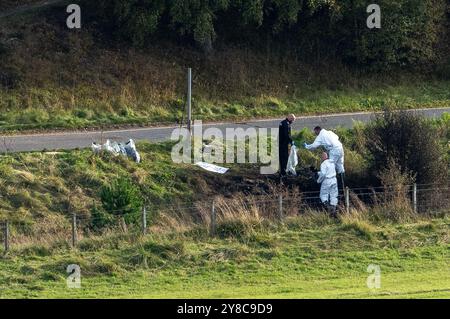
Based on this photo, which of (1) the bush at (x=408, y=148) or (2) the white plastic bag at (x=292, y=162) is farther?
(2) the white plastic bag at (x=292, y=162)

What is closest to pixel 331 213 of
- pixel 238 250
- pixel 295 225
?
pixel 295 225

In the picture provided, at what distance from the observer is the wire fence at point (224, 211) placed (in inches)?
1149

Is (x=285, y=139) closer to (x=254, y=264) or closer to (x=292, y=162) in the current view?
(x=292, y=162)

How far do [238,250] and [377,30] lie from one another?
20.7 m

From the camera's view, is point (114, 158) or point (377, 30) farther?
point (377, 30)

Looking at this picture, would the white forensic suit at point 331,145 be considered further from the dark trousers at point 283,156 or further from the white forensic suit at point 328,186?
the dark trousers at point 283,156

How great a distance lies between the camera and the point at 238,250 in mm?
27500

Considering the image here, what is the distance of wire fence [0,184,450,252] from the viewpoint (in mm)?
29188

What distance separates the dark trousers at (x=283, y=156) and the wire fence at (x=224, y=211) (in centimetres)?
130

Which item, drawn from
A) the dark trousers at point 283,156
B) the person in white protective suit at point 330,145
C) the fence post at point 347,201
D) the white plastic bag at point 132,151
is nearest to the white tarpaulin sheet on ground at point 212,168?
the white plastic bag at point 132,151

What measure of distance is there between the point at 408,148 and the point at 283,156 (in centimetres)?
307

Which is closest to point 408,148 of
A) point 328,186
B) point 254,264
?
point 328,186

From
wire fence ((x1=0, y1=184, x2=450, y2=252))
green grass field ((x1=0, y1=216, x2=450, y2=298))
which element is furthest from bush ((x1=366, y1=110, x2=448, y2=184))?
green grass field ((x1=0, y1=216, x2=450, y2=298))
